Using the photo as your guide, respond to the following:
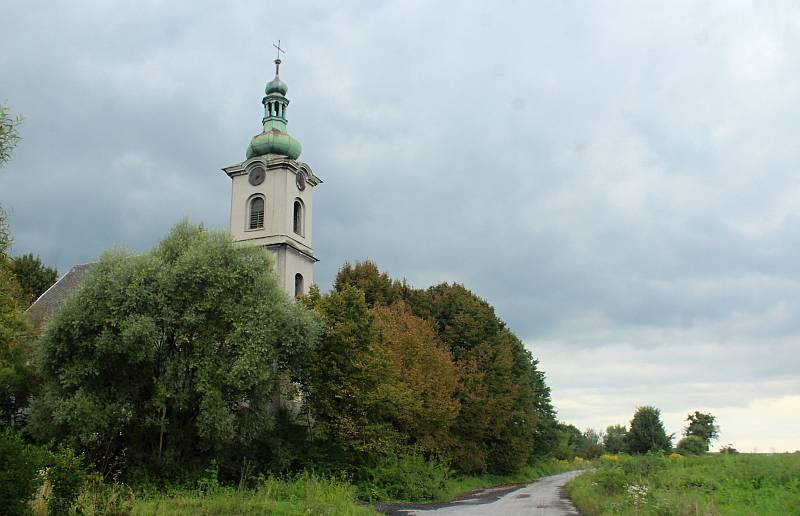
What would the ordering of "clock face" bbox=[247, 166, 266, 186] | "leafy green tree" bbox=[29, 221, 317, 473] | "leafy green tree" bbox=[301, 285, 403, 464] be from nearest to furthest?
1. "leafy green tree" bbox=[29, 221, 317, 473]
2. "leafy green tree" bbox=[301, 285, 403, 464]
3. "clock face" bbox=[247, 166, 266, 186]

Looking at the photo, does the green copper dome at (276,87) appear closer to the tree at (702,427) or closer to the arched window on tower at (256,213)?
the arched window on tower at (256,213)

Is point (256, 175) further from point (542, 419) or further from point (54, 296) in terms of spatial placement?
point (542, 419)

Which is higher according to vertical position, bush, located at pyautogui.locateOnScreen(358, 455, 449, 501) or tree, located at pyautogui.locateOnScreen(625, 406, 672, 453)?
tree, located at pyautogui.locateOnScreen(625, 406, 672, 453)

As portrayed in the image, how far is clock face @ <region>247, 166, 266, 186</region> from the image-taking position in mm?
41969

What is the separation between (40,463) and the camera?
1099 cm

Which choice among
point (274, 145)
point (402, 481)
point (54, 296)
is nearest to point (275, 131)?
point (274, 145)

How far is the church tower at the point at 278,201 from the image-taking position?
40250 mm

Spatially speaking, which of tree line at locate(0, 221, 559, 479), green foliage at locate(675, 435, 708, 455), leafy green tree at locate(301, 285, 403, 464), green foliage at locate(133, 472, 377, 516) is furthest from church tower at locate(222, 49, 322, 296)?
green foliage at locate(675, 435, 708, 455)

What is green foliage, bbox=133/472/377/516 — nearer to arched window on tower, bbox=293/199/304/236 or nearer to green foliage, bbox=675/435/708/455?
arched window on tower, bbox=293/199/304/236

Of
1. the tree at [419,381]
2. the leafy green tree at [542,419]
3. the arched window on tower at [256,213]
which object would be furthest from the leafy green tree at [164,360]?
the leafy green tree at [542,419]

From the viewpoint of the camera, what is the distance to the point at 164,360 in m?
24.1

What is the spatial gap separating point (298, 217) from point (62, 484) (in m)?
32.0

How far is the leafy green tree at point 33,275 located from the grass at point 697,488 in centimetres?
3857

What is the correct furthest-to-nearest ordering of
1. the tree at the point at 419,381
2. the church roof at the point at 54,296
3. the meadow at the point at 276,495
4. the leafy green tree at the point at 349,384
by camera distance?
the church roof at the point at 54,296 → the tree at the point at 419,381 → the leafy green tree at the point at 349,384 → the meadow at the point at 276,495
